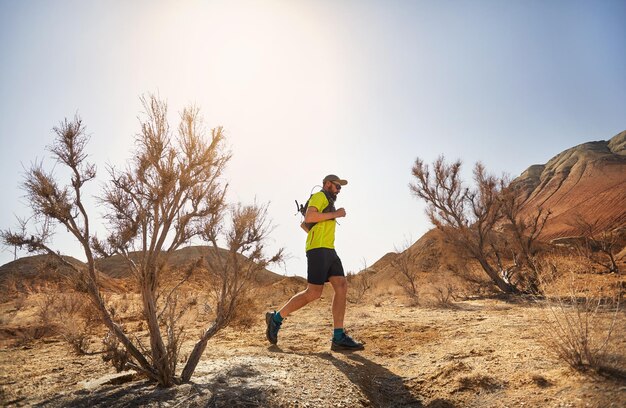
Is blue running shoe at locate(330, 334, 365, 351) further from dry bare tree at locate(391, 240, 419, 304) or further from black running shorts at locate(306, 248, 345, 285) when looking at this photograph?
dry bare tree at locate(391, 240, 419, 304)

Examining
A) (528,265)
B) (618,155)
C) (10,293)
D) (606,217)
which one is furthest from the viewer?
(618,155)

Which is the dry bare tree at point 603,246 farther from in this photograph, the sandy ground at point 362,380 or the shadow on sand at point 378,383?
the shadow on sand at point 378,383

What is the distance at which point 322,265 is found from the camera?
173 inches

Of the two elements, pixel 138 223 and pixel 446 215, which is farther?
pixel 446 215

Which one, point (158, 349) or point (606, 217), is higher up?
point (606, 217)

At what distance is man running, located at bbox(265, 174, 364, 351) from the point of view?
4.35 meters

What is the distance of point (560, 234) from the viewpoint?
119ft

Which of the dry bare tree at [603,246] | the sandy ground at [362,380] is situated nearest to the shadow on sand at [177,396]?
the sandy ground at [362,380]

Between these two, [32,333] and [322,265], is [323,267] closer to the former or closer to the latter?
[322,265]

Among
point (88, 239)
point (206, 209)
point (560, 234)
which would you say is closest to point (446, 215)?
point (206, 209)

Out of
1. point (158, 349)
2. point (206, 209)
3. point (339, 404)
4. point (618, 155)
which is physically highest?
point (618, 155)

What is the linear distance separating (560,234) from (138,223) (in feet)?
141

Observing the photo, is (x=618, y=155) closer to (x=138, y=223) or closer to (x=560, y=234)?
(x=560, y=234)

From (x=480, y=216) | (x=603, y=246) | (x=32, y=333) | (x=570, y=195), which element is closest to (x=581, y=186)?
(x=570, y=195)
